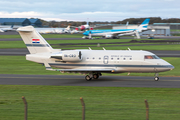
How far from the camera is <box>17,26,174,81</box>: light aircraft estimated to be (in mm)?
27750

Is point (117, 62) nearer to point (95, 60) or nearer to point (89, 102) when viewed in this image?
point (95, 60)

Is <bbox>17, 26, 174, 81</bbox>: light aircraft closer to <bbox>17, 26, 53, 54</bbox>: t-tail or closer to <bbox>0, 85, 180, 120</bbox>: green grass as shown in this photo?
<bbox>17, 26, 53, 54</bbox>: t-tail

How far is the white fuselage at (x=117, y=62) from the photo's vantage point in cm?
2766

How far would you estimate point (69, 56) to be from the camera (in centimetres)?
2838

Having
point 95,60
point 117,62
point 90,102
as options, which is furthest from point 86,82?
point 90,102

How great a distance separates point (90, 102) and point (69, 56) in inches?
439

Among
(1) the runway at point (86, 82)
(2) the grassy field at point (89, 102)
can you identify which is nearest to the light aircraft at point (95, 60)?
(1) the runway at point (86, 82)

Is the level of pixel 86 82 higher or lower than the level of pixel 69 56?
lower

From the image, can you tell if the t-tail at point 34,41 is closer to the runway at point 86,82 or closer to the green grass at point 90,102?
the runway at point 86,82

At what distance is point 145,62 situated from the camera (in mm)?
27797

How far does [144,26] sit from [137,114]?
113801 millimetres

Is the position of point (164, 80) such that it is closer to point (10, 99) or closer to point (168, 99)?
point (168, 99)

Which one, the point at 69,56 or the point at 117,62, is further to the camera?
the point at 69,56

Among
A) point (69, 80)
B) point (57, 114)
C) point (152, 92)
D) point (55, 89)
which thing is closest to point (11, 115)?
point (57, 114)
